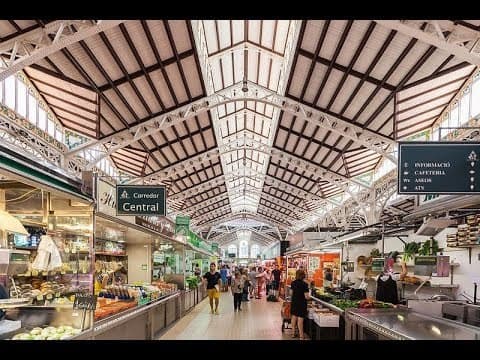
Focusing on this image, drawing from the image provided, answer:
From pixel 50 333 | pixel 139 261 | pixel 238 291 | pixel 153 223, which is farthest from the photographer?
pixel 238 291

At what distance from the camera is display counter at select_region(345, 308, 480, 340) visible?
4394 millimetres

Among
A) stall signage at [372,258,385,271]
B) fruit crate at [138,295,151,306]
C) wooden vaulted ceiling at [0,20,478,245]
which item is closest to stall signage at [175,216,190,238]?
wooden vaulted ceiling at [0,20,478,245]

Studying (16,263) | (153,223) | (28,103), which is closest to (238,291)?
(153,223)

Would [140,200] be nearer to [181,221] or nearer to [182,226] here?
[182,226]

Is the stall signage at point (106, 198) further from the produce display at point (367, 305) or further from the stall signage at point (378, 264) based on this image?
the stall signage at point (378, 264)

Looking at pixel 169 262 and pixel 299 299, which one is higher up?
pixel 169 262

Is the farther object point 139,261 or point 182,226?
point 182,226

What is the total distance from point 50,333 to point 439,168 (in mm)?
4567

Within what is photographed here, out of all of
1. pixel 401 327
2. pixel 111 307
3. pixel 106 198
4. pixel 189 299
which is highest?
pixel 106 198

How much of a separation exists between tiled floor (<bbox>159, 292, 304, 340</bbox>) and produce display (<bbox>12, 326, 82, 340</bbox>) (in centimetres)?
494

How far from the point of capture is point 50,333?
4.21 m

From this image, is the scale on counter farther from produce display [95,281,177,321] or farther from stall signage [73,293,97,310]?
produce display [95,281,177,321]
